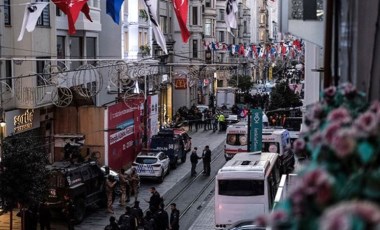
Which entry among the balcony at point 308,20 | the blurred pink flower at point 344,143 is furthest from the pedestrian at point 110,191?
the blurred pink flower at point 344,143

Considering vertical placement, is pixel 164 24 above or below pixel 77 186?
above

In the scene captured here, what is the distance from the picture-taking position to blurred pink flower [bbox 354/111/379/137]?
3117 mm

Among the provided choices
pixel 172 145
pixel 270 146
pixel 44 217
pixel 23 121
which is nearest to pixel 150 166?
pixel 172 145

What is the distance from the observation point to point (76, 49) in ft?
121

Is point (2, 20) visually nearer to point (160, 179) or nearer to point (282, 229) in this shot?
point (160, 179)

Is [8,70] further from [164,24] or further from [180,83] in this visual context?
[164,24]

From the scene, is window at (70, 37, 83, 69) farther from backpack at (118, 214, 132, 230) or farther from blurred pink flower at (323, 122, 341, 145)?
blurred pink flower at (323, 122, 341, 145)

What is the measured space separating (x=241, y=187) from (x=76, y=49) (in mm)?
16201

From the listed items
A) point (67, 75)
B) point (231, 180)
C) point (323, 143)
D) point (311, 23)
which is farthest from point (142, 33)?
point (323, 143)

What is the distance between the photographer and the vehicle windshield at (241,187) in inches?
912

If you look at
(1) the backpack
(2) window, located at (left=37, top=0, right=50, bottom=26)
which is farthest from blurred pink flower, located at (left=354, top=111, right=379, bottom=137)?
(2) window, located at (left=37, top=0, right=50, bottom=26)

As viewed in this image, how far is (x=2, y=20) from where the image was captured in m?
27.2

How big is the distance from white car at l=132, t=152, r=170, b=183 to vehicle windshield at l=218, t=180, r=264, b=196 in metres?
9.35

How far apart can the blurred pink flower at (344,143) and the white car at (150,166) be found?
29514 millimetres
